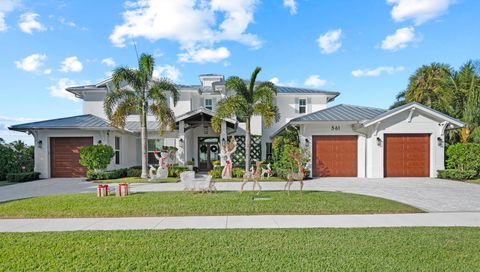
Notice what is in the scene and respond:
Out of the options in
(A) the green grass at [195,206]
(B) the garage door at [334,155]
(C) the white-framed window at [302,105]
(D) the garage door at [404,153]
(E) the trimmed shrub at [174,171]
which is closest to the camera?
(A) the green grass at [195,206]

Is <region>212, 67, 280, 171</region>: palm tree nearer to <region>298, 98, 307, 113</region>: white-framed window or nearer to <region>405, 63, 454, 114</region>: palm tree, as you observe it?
<region>298, 98, 307, 113</region>: white-framed window

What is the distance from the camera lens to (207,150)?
22.0m

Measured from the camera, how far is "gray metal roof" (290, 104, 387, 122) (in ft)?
53.6

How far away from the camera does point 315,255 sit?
428 centimetres

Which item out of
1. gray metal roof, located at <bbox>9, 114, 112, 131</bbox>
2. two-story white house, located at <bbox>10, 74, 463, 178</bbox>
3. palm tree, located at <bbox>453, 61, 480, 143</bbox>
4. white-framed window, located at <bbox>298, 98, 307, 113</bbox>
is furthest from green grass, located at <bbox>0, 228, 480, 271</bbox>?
white-framed window, located at <bbox>298, 98, 307, 113</bbox>

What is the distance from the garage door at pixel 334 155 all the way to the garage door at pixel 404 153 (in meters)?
1.93

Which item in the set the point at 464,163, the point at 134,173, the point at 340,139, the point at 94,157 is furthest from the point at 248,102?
the point at 464,163

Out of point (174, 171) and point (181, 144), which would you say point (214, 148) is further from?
point (174, 171)

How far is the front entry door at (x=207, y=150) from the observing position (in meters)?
21.9

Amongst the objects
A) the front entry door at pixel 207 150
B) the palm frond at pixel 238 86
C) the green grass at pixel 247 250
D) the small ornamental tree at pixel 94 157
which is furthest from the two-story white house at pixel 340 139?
the green grass at pixel 247 250

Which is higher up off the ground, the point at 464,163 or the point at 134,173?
the point at 464,163

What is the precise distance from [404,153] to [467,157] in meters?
3.14

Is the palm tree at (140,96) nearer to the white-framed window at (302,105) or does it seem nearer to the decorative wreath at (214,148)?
the decorative wreath at (214,148)

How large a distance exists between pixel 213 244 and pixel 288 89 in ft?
66.0
